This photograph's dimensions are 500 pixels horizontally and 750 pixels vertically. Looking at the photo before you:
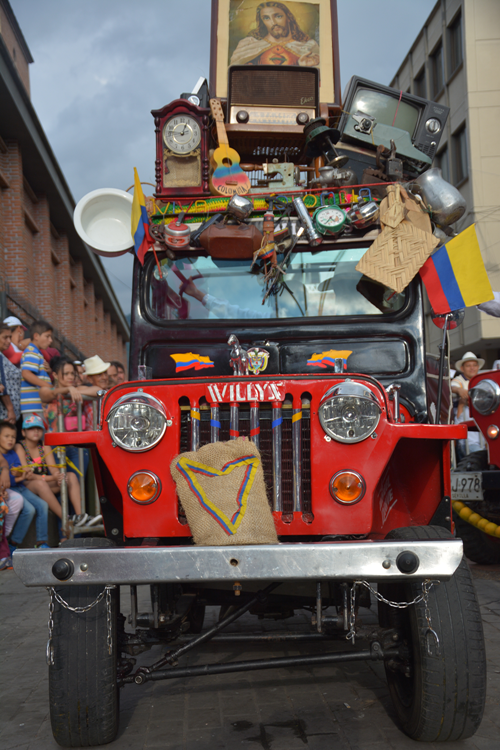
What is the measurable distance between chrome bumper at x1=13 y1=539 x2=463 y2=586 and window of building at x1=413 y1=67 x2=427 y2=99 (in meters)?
25.9

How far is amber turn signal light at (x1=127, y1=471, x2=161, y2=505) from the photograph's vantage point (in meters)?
2.93

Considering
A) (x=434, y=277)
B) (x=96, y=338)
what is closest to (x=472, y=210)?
(x=96, y=338)

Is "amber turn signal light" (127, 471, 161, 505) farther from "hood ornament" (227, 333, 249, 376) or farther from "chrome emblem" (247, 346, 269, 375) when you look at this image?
"chrome emblem" (247, 346, 269, 375)

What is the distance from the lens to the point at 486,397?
591 centimetres

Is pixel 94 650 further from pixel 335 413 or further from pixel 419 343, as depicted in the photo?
pixel 419 343

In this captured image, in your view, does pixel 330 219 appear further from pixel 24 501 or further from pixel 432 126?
pixel 24 501

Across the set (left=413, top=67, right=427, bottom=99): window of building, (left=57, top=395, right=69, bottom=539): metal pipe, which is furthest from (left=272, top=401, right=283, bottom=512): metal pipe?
(left=413, top=67, right=427, bottom=99): window of building

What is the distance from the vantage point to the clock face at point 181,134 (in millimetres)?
4598

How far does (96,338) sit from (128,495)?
25.8 m

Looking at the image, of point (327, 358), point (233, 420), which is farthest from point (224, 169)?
point (233, 420)

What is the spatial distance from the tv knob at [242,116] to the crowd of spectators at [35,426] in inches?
118

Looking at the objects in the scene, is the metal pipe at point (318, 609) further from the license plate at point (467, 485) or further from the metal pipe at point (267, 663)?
the license plate at point (467, 485)

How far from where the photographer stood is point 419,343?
4.00m

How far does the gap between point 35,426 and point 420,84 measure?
77.3ft
